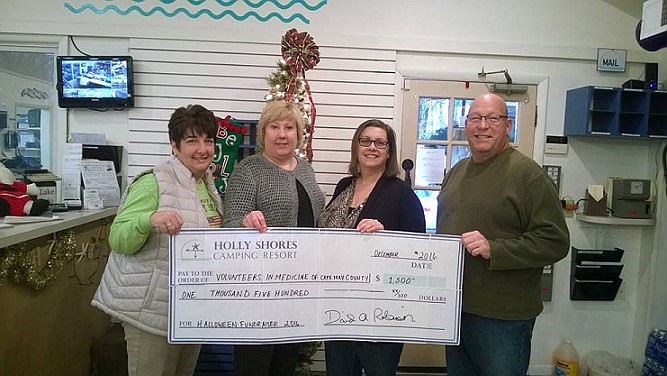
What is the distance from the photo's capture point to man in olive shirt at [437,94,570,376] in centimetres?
172

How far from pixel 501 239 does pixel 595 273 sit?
2323 mm

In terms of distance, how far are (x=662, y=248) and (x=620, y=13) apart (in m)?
1.84

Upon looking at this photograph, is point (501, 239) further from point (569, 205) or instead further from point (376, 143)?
point (569, 205)

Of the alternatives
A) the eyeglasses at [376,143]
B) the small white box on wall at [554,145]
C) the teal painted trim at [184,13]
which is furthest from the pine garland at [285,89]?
the small white box on wall at [554,145]

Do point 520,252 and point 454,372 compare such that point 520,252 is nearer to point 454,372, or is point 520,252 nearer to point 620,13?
point 454,372

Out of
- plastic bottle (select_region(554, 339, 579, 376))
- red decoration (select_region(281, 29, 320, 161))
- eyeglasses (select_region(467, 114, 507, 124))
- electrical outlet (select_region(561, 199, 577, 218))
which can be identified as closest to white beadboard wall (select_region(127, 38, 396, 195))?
red decoration (select_region(281, 29, 320, 161))

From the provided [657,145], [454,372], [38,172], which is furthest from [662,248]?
[38,172]

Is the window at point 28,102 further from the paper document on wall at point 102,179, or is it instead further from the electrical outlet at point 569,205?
the electrical outlet at point 569,205

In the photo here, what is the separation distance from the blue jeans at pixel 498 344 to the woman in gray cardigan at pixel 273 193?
76cm

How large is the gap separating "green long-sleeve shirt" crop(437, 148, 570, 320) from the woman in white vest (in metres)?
1.10

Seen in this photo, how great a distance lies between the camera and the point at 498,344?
1791 millimetres

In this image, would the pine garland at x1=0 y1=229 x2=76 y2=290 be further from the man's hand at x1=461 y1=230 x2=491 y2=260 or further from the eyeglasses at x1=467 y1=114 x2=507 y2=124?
the eyeglasses at x1=467 y1=114 x2=507 y2=124
